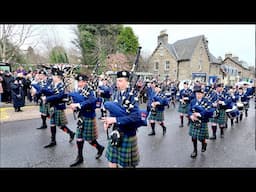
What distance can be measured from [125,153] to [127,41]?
58.7ft

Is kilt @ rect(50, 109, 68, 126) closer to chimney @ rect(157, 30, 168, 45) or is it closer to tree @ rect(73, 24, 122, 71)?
tree @ rect(73, 24, 122, 71)

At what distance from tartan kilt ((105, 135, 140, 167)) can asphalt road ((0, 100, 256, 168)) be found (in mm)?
1249

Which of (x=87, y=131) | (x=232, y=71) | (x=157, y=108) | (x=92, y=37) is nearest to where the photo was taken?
(x=87, y=131)

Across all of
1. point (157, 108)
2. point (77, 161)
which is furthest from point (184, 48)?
point (77, 161)

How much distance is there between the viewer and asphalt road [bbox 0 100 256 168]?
13.6 ft

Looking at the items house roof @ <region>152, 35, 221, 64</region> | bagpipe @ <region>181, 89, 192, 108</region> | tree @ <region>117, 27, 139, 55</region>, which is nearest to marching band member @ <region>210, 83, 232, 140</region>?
bagpipe @ <region>181, 89, 192, 108</region>

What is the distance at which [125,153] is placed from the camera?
9.11ft

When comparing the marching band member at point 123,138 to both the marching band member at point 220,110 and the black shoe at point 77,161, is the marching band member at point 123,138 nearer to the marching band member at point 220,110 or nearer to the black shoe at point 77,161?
the black shoe at point 77,161

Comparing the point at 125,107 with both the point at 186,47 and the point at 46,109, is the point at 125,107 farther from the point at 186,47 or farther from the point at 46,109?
the point at 186,47

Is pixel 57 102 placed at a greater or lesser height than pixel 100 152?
greater

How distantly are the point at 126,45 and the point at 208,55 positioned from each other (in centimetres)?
1273

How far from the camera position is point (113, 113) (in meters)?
2.67

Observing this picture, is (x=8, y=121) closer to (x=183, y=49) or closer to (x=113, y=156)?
(x=113, y=156)
